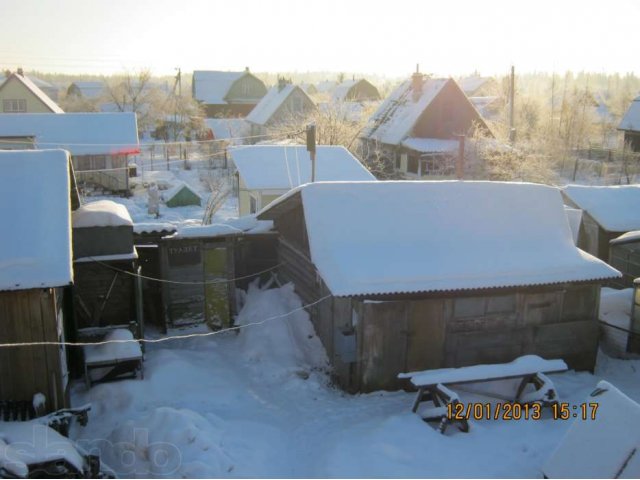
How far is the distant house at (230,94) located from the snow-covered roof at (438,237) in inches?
2175

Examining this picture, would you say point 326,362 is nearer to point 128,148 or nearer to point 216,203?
point 216,203

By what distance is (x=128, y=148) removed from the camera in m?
32.2

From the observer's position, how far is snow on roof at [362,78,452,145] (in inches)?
1337

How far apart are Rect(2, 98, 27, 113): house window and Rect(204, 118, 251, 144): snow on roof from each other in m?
15.9

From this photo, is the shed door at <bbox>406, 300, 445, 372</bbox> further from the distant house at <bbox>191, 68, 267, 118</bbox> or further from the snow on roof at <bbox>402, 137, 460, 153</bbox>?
the distant house at <bbox>191, 68, 267, 118</bbox>

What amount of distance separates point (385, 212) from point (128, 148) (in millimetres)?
23748

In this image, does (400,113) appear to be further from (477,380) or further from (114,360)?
(114,360)

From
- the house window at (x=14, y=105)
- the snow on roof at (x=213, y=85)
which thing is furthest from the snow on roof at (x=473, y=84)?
the house window at (x=14, y=105)

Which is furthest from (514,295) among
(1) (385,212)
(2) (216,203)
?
(2) (216,203)

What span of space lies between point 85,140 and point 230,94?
35.6 m

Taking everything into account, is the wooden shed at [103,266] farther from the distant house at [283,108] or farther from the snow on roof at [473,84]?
A: the snow on roof at [473,84]

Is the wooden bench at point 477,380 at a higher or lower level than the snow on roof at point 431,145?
lower

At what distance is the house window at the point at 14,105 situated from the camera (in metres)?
42.3

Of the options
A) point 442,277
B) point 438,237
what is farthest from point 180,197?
point 442,277
